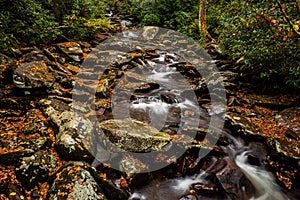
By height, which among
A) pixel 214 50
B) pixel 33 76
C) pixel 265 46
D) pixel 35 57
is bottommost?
pixel 33 76

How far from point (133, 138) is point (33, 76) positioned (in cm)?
373

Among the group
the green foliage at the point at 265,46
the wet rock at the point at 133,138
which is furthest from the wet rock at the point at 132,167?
the green foliage at the point at 265,46

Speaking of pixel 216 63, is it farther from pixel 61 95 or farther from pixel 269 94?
pixel 61 95

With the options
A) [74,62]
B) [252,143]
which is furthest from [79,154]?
[74,62]

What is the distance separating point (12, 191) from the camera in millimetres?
3557

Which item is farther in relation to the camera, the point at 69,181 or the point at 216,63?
the point at 216,63

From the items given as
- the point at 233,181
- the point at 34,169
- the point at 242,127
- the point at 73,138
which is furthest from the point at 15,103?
the point at 242,127

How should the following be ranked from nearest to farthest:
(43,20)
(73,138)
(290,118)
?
(73,138) < (290,118) < (43,20)

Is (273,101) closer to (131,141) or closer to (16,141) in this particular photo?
(131,141)

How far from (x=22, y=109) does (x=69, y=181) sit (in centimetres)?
293

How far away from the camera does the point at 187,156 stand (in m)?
5.03

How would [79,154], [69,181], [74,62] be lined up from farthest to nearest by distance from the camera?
[74,62] < [79,154] < [69,181]

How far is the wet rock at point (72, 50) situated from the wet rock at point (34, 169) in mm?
5783

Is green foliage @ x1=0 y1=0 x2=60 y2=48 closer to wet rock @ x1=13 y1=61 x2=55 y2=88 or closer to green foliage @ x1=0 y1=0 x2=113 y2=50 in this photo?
green foliage @ x1=0 y1=0 x2=113 y2=50
